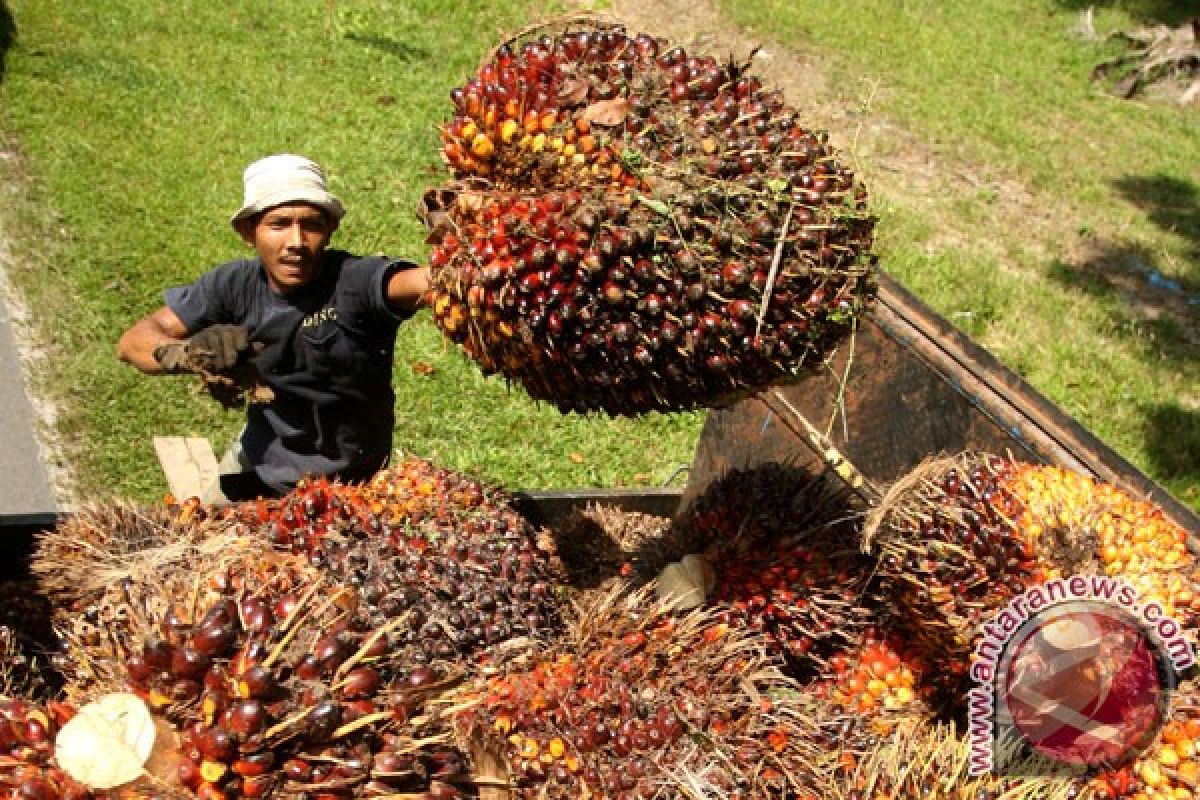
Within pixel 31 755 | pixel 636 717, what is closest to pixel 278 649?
pixel 31 755

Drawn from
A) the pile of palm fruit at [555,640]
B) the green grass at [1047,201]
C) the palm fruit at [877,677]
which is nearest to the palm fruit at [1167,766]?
the pile of palm fruit at [555,640]

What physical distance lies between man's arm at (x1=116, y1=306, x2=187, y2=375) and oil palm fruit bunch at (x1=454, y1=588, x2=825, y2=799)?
1.67 m

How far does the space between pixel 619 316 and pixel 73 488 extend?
3974 millimetres

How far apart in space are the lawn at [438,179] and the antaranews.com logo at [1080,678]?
101 inches

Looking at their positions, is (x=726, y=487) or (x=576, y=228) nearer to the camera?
(x=576, y=228)

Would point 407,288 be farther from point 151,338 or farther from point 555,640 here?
point 555,640

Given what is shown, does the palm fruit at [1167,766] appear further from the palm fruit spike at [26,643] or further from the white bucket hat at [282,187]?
the white bucket hat at [282,187]

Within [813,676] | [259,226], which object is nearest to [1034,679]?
[813,676]

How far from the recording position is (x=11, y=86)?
8922 millimetres

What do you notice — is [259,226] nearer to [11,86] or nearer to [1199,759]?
[1199,759]

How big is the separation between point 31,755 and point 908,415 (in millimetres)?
2919

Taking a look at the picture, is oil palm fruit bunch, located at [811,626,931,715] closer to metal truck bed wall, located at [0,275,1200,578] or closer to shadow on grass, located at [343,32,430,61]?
metal truck bed wall, located at [0,275,1200,578]

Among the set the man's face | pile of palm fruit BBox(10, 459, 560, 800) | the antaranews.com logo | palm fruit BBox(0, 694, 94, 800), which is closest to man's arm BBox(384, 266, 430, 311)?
the man's face

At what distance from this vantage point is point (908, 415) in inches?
151
